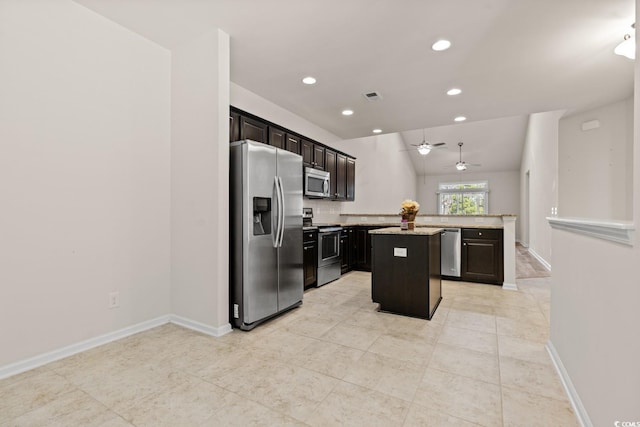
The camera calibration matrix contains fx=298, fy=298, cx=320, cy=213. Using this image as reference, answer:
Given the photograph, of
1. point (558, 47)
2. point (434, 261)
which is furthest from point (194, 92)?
point (558, 47)

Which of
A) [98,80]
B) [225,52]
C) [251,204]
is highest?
[225,52]

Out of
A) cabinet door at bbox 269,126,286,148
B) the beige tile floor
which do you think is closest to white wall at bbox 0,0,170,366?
the beige tile floor

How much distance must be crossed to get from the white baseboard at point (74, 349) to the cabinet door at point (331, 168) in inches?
134

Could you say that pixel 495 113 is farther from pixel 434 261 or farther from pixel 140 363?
pixel 140 363

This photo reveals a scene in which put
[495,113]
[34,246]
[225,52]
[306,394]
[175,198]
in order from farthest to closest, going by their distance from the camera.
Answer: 1. [495,113]
2. [175,198]
3. [225,52]
4. [34,246]
5. [306,394]

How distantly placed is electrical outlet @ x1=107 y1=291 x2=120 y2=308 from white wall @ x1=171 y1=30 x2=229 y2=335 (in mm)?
500

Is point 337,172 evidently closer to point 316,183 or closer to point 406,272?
point 316,183

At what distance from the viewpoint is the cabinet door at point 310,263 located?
166 inches

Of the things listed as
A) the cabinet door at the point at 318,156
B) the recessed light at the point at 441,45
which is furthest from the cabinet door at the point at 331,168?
the recessed light at the point at 441,45

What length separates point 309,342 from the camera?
2590 millimetres

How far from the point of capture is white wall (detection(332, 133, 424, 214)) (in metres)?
7.36

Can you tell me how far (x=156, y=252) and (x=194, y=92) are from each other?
162cm

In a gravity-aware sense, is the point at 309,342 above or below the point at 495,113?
below

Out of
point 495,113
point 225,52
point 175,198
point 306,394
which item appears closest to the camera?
point 306,394
